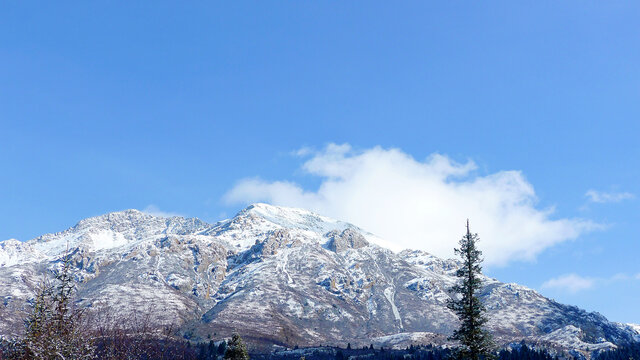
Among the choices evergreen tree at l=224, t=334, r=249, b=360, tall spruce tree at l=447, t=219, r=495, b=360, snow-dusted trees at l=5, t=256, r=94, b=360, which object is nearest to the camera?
snow-dusted trees at l=5, t=256, r=94, b=360

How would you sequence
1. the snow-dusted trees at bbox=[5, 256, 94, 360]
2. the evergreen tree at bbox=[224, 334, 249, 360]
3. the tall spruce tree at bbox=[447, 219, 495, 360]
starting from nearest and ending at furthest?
the snow-dusted trees at bbox=[5, 256, 94, 360]
the tall spruce tree at bbox=[447, 219, 495, 360]
the evergreen tree at bbox=[224, 334, 249, 360]

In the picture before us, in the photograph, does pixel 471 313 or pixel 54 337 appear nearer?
pixel 54 337

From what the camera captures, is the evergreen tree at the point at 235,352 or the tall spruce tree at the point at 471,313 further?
the evergreen tree at the point at 235,352

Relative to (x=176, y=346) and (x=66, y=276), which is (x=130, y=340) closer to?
(x=176, y=346)

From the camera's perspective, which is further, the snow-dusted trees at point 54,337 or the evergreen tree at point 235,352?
the evergreen tree at point 235,352

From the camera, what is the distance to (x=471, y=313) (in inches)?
1971

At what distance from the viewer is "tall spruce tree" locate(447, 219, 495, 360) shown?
49.2 m

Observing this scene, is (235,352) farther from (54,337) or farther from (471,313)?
(54,337)

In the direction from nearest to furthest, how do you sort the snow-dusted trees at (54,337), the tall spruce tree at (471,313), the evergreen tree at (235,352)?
the snow-dusted trees at (54,337)
the tall spruce tree at (471,313)
the evergreen tree at (235,352)

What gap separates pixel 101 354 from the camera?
39.4 metres

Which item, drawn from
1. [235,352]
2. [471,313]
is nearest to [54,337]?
[471,313]

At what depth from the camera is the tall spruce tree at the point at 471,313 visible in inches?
1937

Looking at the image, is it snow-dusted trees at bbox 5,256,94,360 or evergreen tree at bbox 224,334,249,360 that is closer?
snow-dusted trees at bbox 5,256,94,360

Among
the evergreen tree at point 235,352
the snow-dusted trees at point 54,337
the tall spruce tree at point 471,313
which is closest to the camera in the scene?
the snow-dusted trees at point 54,337
